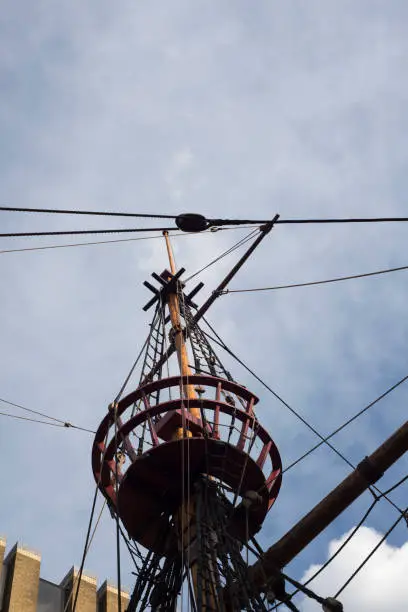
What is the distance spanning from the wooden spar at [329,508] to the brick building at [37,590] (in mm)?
5755

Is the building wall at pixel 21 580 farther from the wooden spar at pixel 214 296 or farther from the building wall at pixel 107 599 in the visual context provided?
the wooden spar at pixel 214 296

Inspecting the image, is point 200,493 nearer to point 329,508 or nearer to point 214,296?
point 329,508

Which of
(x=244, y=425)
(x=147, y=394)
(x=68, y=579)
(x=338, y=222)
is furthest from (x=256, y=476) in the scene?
(x=68, y=579)

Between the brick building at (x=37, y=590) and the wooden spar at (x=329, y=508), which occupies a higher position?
the brick building at (x=37, y=590)

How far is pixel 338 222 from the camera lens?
10453 mm

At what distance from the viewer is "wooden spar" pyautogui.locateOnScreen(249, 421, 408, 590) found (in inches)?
476

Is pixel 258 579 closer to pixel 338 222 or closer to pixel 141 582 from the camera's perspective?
pixel 141 582

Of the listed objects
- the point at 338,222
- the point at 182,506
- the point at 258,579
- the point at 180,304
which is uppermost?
the point at 180,304

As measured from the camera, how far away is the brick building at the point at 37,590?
650 inches

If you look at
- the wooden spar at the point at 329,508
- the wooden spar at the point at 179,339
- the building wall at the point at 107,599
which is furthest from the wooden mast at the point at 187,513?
the building wall at the point at 107,599

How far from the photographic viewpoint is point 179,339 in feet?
61.4

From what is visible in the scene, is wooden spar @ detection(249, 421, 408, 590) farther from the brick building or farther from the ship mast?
the brick building

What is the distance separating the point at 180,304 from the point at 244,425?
6719 millimetres

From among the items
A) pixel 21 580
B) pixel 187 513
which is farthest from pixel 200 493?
pixel 21 580
